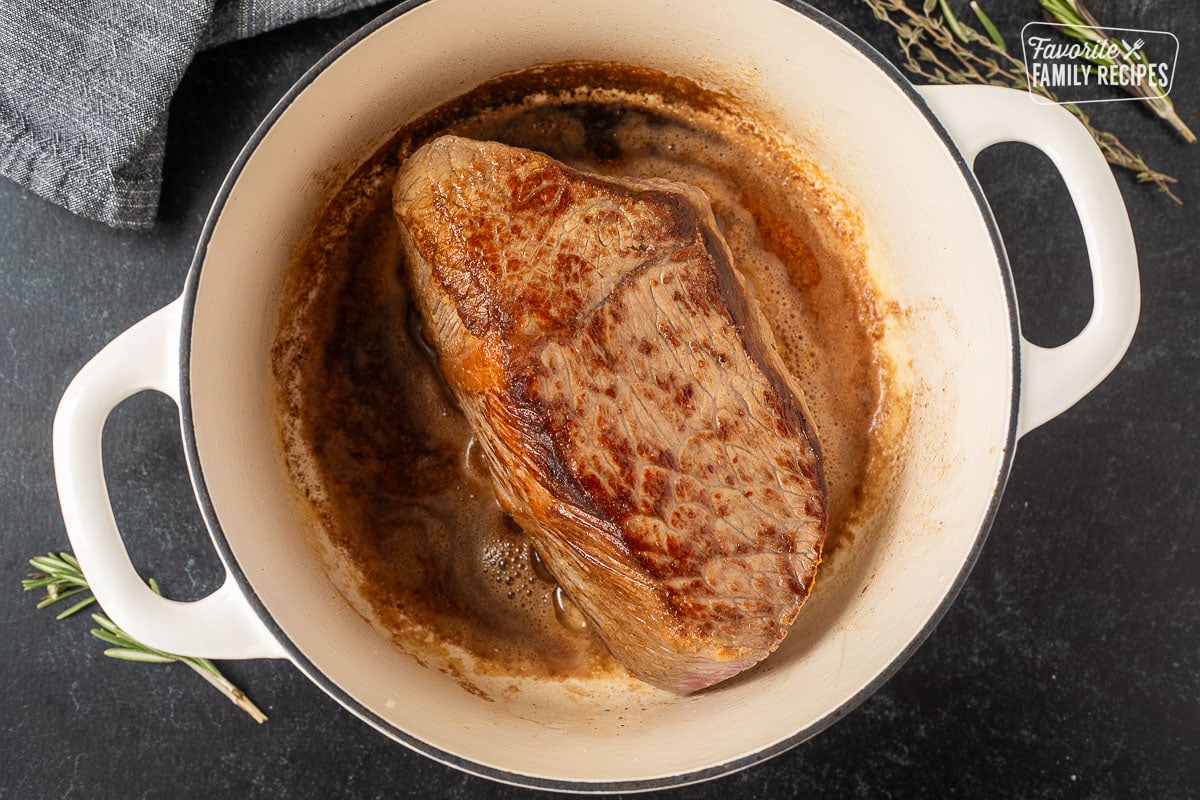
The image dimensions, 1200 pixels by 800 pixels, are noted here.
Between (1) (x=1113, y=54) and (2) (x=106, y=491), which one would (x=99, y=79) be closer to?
(2) (x=106, y=491)

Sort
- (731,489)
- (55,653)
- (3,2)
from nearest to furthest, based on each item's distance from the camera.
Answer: (731,489) → (3,2) → (55,653)

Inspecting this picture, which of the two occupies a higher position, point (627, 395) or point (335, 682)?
point (627, 395)

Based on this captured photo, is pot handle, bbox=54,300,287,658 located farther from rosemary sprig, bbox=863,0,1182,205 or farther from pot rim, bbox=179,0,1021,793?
rosemary sprig, bbox=863,0,1182,205

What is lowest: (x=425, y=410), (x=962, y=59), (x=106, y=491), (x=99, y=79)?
(x=425, y=410)

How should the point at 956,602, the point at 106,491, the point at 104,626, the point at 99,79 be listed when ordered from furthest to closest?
the point at 956,602 → the point at 104,626 → the point at 99,79 → the point at 106,491

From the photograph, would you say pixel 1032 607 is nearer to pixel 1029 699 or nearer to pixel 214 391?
pixel 1029 699

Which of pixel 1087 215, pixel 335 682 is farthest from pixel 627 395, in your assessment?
pixel 1087 215

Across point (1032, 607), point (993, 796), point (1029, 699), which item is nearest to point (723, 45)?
point (1032, 607)
